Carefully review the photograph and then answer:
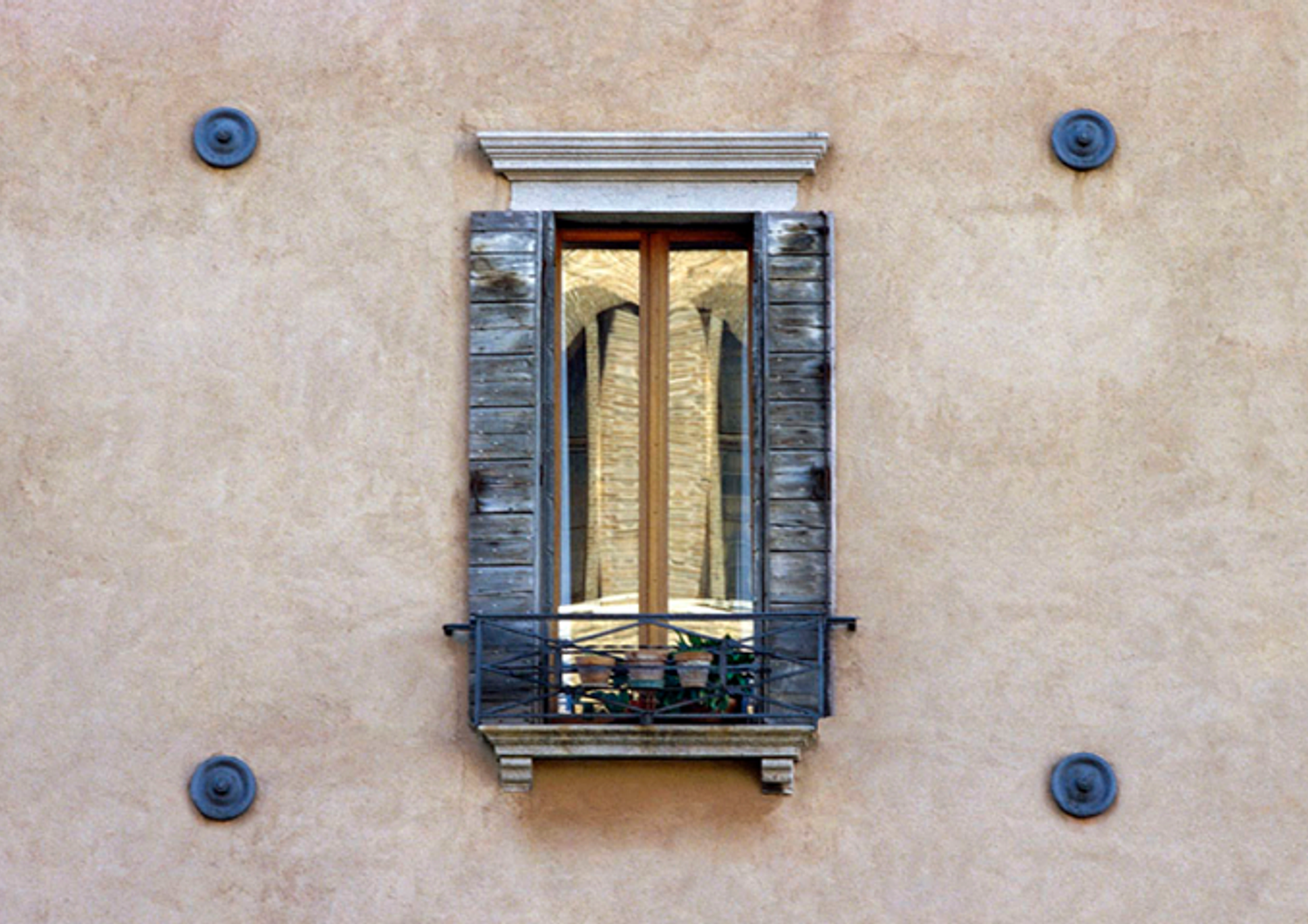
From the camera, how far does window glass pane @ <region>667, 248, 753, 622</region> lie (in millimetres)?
8781

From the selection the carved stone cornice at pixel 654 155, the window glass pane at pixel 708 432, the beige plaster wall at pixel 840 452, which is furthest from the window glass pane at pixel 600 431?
the beige plaster wall at pixel 840 452

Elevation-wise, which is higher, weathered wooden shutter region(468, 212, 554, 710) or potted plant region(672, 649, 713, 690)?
weathered wooden shutter region(468, 212, 554, 710)

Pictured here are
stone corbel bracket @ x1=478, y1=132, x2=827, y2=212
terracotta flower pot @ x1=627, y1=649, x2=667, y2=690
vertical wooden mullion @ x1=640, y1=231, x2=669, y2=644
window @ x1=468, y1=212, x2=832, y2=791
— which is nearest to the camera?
window @ x1=468, y1=212, x2=832, y2=791

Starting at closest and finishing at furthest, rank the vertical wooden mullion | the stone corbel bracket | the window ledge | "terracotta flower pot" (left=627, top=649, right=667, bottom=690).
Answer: the window ledge < "terracotta flower pot" (left=627, top=649, right=667, bottom=690) < the stone corbel bracket < the vertical wooden mullion

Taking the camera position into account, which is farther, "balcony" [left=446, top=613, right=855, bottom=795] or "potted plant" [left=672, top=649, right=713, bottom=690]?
"potted plant" [left=672, top=649, right=713, bottom=690]

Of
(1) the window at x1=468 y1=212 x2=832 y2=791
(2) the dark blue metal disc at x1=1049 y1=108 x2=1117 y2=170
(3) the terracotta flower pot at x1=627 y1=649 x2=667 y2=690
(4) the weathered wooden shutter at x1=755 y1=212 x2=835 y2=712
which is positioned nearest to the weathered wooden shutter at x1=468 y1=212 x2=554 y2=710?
(1) the window at x1=468 y1=212 x2=832 y2=791

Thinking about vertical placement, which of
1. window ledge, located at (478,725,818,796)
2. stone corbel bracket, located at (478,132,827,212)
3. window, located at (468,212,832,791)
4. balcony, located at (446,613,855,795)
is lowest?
window ledge, located at (478,725,818,796)

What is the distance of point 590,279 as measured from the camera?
8922 millimetres

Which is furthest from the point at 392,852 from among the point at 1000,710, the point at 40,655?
the point at 1000,710

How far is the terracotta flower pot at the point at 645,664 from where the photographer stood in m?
8.43

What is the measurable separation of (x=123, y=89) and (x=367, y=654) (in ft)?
7.27

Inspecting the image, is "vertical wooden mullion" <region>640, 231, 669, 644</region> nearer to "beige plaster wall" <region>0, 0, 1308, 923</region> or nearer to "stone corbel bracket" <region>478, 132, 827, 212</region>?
"stone corbel bracket" <region>478, 132, 827, 212</region>

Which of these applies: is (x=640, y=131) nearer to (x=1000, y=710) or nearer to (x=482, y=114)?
(x=482, y=114)

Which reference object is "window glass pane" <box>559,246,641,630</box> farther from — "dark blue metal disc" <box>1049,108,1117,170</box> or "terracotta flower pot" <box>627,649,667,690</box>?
"dark blue metal disc" <box>1049,108,1117,170</box>
